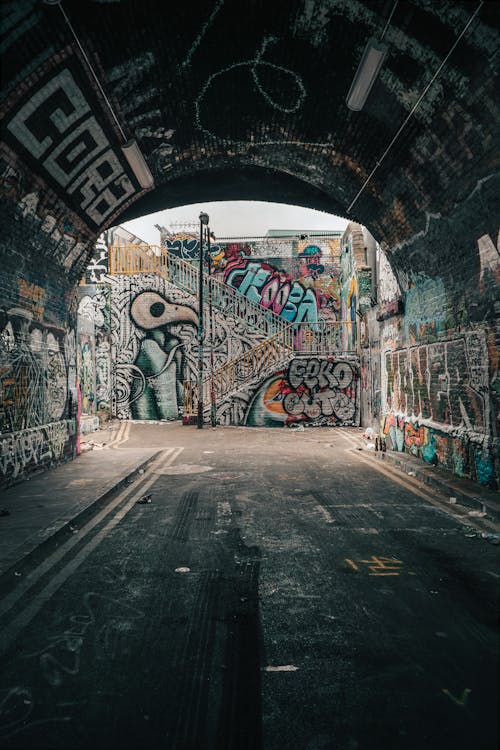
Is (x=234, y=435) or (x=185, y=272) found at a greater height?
(x=185, y=272)

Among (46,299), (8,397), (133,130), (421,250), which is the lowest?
(8,397)

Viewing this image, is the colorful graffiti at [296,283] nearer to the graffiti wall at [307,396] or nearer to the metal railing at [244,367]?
the metal railing at [244,367]

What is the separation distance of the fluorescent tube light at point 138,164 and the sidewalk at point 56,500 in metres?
6.49

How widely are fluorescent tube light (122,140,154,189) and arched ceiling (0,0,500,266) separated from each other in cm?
16

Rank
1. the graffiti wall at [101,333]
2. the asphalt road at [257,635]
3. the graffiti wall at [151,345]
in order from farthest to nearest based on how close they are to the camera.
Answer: the graffiti wall at [101,333], the graffiti wall at [151,345], the asphalt road at [257,635]

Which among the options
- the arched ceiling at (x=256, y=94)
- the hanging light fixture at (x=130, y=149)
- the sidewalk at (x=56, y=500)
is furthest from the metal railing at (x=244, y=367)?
the hanging light fixture at (x=130, y=149)

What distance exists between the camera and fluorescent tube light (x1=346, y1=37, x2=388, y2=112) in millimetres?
6672

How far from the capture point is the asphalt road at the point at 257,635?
103 inches

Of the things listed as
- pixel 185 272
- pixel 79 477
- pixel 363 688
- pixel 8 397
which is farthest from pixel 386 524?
pixel 185 272

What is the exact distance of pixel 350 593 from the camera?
4.27 metres

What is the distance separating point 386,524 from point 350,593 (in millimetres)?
2247

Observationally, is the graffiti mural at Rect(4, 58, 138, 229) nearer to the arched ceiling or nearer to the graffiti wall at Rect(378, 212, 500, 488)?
the arched ceiling

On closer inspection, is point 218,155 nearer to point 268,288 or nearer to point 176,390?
point 176,390

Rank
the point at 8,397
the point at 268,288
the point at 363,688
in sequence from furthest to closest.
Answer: the point at 268,288, the point at 8,397, the point at 363,688
